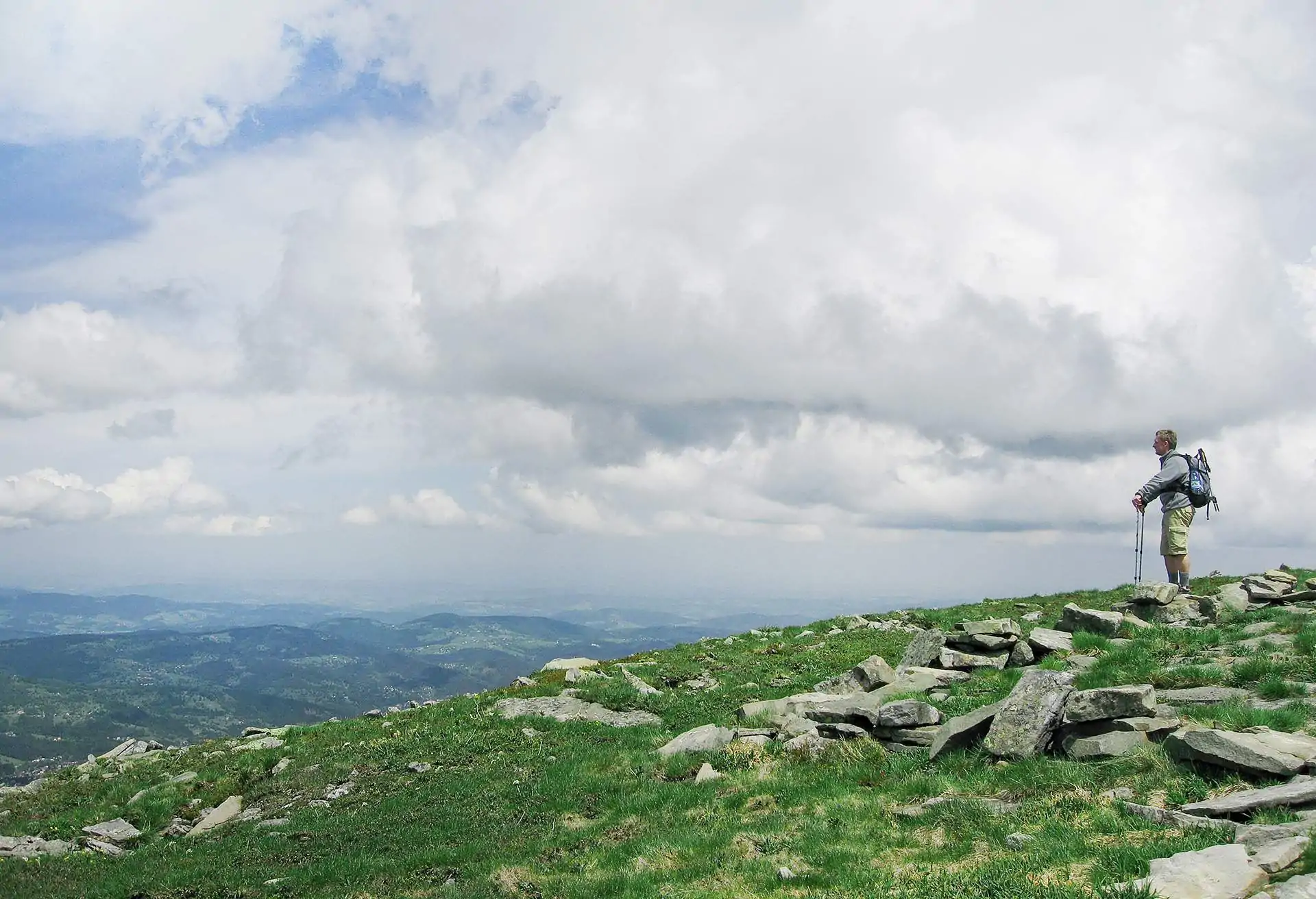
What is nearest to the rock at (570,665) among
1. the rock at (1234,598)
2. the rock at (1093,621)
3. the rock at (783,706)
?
the rock at (783,706)

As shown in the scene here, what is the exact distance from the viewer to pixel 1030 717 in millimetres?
14141

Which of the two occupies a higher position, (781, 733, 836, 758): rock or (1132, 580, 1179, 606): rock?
(1132, 580, 1179, 606): rock

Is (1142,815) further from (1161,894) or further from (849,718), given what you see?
(849,718)

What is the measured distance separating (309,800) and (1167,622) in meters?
24.1

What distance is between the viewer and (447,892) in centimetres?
1290

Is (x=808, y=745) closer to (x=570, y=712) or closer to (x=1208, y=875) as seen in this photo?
(x=1208, y=875)

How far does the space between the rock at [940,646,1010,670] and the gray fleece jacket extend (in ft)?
25.8

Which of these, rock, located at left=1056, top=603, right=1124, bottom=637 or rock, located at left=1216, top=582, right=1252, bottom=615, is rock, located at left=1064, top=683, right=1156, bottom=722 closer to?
rock, located at left=1056, top=603, right=1124, bottom=637

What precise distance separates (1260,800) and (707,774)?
985 cm

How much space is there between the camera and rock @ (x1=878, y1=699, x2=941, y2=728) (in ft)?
55.2

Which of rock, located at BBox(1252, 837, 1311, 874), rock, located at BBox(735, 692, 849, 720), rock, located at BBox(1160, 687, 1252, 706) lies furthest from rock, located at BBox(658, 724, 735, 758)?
rock, located at BBox(1252, 837, 1311, 874)

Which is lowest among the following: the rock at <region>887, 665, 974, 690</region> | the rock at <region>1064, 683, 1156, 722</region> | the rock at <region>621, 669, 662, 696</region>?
the rock at <region>621, 669, 662, 696</region>

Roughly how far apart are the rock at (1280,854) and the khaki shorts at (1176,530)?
69.4 feet

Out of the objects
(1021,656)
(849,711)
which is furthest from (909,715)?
(1021,656)
